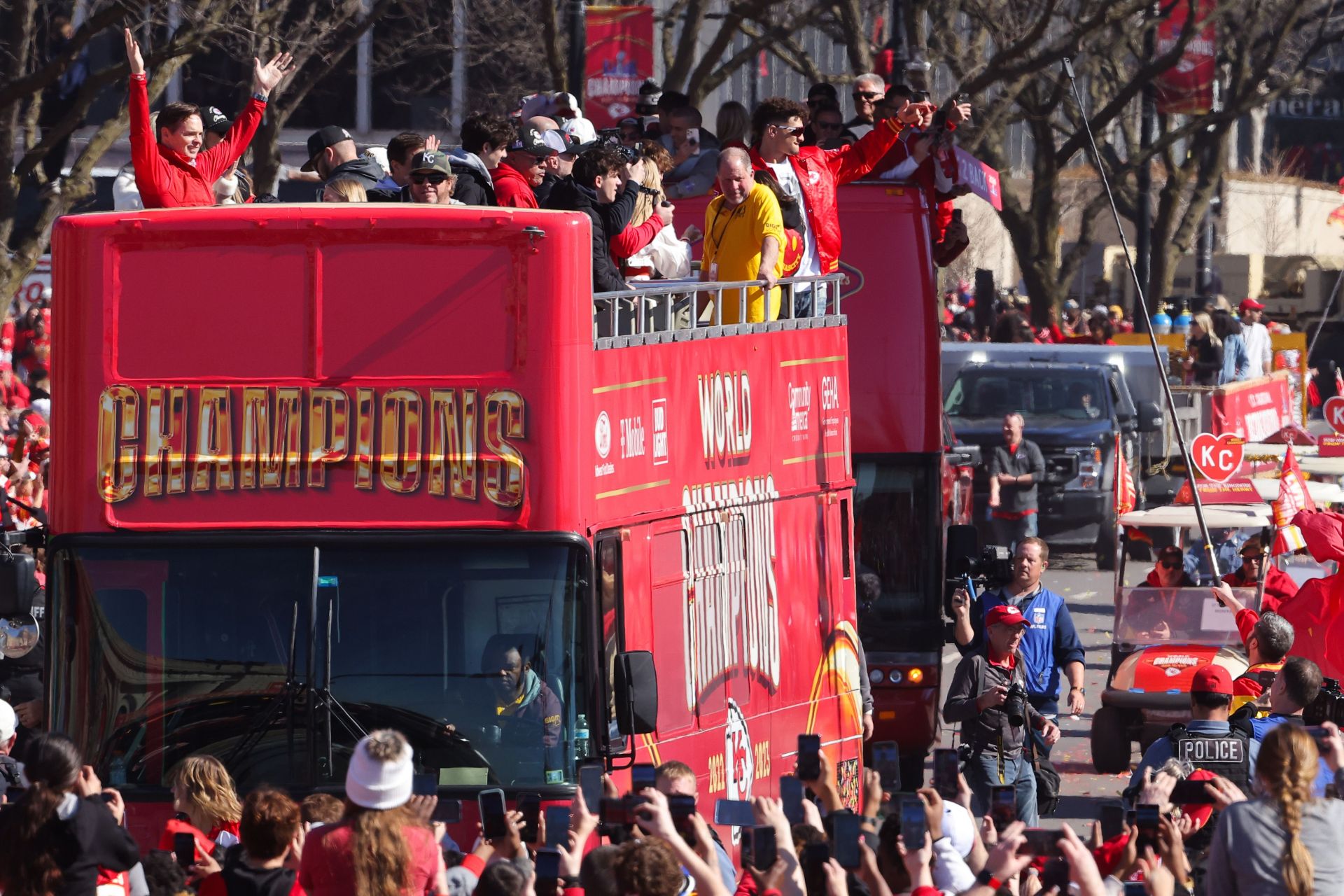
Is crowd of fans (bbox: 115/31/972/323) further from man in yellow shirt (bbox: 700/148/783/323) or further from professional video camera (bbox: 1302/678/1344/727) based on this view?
professional video camera (bbox: 1302/678/1344/727)

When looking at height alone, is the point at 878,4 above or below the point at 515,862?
above

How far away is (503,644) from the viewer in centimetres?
893

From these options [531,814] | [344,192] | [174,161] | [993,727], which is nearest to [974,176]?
[993,727]

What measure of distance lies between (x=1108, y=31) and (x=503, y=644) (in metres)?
32.2

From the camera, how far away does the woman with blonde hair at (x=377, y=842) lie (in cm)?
657

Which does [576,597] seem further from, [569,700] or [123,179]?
[123,179]

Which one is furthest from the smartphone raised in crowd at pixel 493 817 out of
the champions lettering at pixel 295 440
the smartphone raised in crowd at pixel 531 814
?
the champions lettering at pixel 295 440

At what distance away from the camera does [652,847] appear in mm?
6109

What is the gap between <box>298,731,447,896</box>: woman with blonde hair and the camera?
6574 mm

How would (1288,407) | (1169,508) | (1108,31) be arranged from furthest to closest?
1. (1108,31)
2. (1288,407)
3. (1169,508)

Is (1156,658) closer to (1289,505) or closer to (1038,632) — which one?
(1038,632)

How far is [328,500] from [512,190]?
3078 mm

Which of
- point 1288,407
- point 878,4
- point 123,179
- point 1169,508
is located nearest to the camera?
point 123,179

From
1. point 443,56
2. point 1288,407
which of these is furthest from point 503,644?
point 443,56
